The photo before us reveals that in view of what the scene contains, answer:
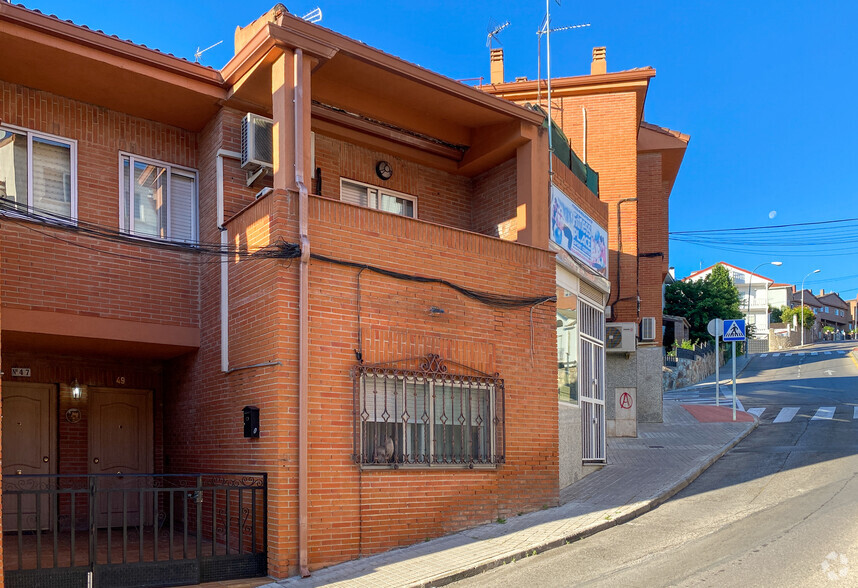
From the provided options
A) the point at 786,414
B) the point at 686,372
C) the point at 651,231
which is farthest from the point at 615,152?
the point at 686,372

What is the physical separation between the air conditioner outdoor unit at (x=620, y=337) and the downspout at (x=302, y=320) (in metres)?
11.7

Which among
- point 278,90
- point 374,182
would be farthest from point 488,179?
point 278,90

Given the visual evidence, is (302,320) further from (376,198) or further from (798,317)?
(798,317)

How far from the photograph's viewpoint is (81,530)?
1052 centimetres

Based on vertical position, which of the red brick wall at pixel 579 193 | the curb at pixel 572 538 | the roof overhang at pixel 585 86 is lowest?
the curb at pixel 572 538

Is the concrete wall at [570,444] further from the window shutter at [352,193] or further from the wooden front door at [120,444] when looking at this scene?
the wooden front door at [120,444]

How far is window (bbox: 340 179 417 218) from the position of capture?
448 inches

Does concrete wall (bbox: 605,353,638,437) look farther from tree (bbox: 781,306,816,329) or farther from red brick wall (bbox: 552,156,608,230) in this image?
tree (bbox: 781,306,816,329)

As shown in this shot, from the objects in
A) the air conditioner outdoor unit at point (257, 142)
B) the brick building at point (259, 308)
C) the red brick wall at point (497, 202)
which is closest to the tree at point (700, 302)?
the red brick wall at point (497, 202)

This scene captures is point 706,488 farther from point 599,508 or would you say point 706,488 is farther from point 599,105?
point 599,105

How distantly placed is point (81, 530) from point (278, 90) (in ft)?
22.0

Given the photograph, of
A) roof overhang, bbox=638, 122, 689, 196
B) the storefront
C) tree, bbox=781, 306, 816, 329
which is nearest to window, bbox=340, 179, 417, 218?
the storefront

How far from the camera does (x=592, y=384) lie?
1339 centimetres

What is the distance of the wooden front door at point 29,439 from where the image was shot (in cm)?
1028
